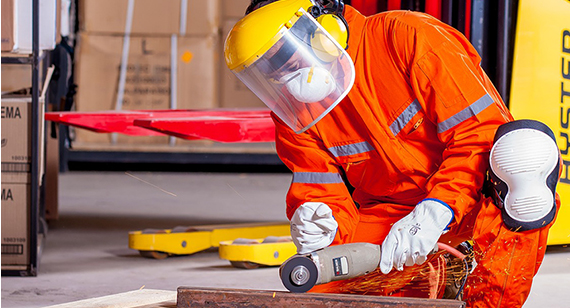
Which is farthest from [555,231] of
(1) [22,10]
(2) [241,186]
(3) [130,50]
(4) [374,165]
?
(3) [130,50]

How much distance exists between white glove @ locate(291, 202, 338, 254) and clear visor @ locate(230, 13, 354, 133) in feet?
1.16

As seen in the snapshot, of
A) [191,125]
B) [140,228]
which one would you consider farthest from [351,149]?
[140,228]

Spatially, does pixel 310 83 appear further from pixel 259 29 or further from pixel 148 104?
pixel 148 104

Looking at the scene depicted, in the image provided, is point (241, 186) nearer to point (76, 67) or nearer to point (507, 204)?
point (76, 67)

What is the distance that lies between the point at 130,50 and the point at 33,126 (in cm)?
371

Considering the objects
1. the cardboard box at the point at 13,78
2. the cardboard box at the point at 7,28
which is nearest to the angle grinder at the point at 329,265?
the cardboard box at the point at 7,28

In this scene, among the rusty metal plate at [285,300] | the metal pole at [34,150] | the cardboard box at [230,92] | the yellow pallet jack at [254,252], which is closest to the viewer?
the rusty metal plate at [285,300]

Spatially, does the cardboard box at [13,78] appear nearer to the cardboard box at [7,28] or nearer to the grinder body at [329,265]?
the cardboard box at [7,28]

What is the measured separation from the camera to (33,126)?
385 centimetres

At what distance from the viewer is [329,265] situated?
7.29ft

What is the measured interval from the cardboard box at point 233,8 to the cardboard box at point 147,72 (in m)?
0.25

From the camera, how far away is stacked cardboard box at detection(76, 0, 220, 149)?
7.45m

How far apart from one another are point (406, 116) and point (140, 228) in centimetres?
315

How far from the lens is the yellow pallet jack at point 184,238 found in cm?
432
